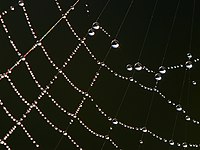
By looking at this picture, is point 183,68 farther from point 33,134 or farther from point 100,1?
point 33,134

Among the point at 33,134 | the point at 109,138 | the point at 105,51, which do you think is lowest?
the point at 109,138

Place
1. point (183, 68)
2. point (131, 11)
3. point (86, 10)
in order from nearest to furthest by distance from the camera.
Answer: point (86, 10)
point (131, 11)
point (183, 68)

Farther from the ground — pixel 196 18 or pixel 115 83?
pixel 196 18

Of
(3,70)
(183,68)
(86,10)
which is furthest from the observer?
(183,68)

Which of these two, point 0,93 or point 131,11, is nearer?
point 0,93

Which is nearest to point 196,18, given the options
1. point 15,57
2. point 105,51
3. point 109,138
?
point 105,51

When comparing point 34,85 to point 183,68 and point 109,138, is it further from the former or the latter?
point 183,68

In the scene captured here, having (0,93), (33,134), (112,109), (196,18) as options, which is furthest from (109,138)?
(196,18)
